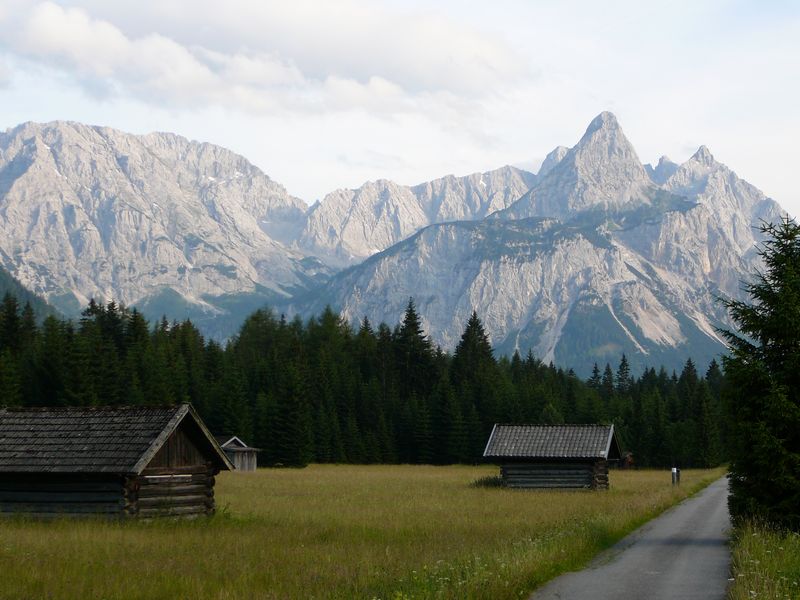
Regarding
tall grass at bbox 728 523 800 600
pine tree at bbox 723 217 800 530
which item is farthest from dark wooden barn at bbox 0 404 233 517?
tall grass at bbox 728 523 800 600

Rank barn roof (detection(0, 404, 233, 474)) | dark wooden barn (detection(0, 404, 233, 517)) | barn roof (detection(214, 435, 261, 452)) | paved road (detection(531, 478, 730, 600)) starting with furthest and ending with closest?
barn roof (detection(214, 435, 261, 452))
dark wooden barn (detection(0, 404, 233, 517))
barn roof (detection(0, 404, 233, 474))
paved road (detection(531, 478, 730, 600))

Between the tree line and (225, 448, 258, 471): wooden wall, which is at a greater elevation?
the tree line

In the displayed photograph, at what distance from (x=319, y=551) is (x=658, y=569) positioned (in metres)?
8.49

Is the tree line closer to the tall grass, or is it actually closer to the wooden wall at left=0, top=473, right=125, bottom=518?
the wooden wall at left=0, top=473, right=125, bottom=518

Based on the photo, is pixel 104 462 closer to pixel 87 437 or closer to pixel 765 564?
pixel 87 437

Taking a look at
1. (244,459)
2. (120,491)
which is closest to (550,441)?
(120,491)

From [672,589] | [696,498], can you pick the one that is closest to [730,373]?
[672,589]

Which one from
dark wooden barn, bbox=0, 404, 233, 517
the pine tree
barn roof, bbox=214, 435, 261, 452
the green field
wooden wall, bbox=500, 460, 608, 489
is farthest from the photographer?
barn roof, bbox=214, 435, 261, 452

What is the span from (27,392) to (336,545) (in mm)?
79693

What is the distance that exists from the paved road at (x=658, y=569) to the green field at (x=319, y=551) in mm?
701

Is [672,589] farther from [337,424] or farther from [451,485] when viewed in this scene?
[337,424]

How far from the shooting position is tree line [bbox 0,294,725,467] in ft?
329

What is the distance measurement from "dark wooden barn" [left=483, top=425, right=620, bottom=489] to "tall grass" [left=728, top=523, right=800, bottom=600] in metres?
35.1

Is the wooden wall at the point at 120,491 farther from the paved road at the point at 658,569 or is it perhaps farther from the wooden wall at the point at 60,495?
the paved road at the point at 658,569
